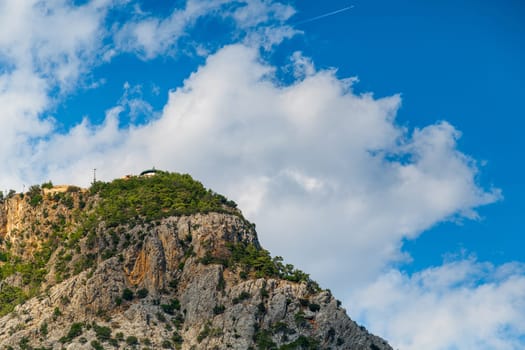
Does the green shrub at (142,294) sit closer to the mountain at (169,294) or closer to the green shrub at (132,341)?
the mountain at (169,294)

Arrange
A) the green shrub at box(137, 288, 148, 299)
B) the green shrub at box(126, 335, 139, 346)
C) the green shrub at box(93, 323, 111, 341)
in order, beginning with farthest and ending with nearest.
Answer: the green shrub at box(137, 288, 148, 299) → the green shrub at box(93, 323, 111, 341) → the green shrub at box(126, 335, 139, 346)

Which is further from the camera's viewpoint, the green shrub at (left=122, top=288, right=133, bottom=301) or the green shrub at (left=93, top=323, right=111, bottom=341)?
the green shrub at (left=122, top=288, right=133, bottom=301)

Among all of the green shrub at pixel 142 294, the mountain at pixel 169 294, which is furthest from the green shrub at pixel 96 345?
the green shrub at pixel 142 294

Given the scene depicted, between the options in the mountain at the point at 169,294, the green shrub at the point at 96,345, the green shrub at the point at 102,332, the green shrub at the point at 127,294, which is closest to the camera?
the green shrub at the point at 96,345

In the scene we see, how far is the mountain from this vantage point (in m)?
166

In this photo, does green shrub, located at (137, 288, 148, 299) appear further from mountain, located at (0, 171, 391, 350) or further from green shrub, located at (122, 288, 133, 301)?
green shrub, located at (122, 288, 133, 301)

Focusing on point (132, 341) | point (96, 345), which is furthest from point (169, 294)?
point (96, 345)

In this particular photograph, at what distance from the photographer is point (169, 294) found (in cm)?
17625

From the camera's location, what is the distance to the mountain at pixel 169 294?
166 meters

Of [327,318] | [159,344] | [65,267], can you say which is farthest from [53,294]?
[327,318]

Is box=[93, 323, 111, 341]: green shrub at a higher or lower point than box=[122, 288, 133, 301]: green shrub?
lower

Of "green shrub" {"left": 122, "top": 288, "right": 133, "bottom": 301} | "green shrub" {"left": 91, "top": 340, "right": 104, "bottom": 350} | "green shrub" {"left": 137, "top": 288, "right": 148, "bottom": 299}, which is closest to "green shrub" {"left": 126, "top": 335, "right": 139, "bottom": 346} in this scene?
"green shrub" {"left": 91, "top": 340, "right": 104, "bottom": 350}

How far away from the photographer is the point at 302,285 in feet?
579

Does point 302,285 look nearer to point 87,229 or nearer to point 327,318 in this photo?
point 327,318
